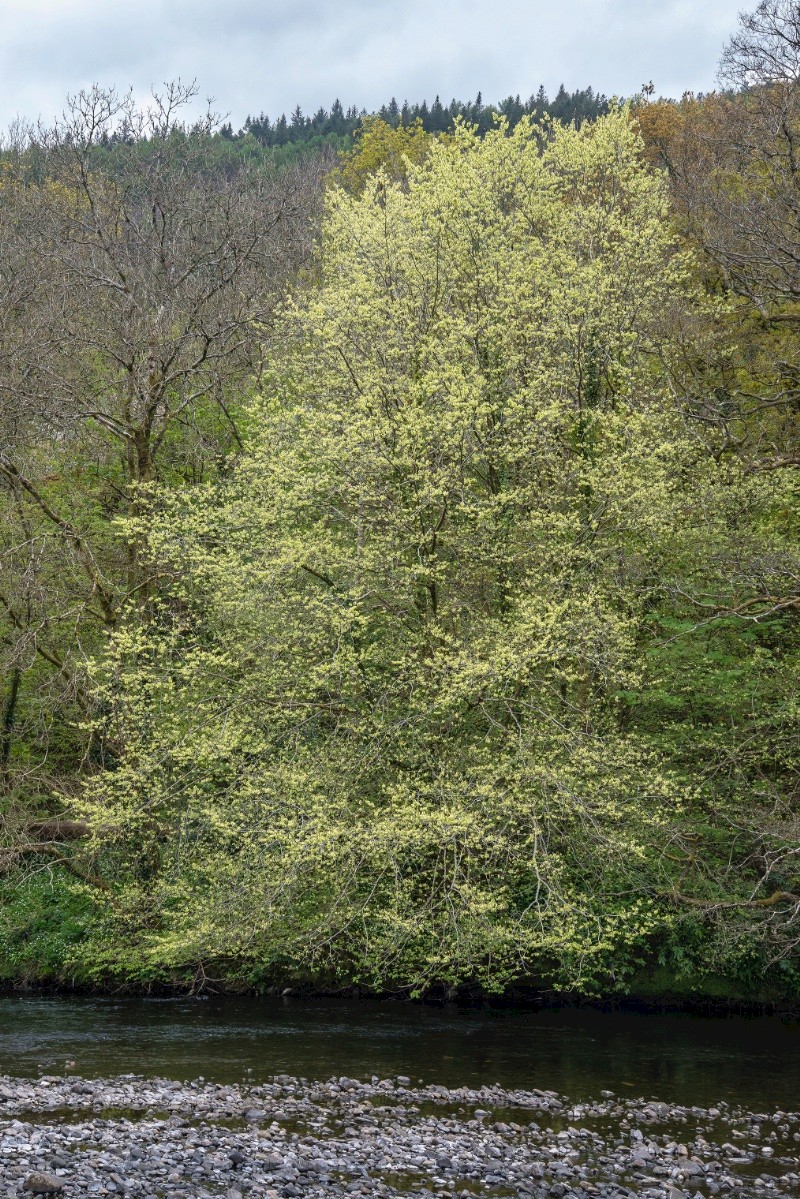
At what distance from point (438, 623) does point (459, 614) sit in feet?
1.35

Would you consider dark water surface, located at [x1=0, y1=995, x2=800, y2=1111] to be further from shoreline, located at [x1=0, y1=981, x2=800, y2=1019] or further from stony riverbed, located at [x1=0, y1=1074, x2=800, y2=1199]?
stony riverbed, located at [x1=0, y1=1074, x2=800, y2=1199]

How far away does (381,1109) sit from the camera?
13953 millimetres

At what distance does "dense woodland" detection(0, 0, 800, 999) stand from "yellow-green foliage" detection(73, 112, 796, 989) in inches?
4.0

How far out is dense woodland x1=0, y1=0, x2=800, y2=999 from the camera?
64.0 ft

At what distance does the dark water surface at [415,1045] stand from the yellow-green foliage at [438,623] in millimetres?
1006

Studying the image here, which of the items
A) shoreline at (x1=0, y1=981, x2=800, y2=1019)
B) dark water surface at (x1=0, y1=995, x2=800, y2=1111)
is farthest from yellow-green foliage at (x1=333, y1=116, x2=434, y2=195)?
dark water surface at (x1=0, y1=995, x2=800, y2=1111)

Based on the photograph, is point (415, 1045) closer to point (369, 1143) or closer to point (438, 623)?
point (369, 1143)

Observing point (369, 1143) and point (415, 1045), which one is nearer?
point (369, 1143)

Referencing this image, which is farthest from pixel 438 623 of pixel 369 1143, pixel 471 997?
pixel 369 1143

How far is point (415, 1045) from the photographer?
61.2 ft

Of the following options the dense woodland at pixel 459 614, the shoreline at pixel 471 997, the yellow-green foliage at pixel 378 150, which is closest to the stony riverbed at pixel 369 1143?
the dense woodland at pixel 459 614

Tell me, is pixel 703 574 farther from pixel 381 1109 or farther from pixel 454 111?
pixel 454 111

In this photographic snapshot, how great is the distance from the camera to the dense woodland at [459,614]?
64.0 feet

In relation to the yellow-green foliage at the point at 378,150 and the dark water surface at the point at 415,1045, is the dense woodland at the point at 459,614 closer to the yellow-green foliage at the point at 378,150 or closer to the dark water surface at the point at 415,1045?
the dark water surface at the point at 415,1045
